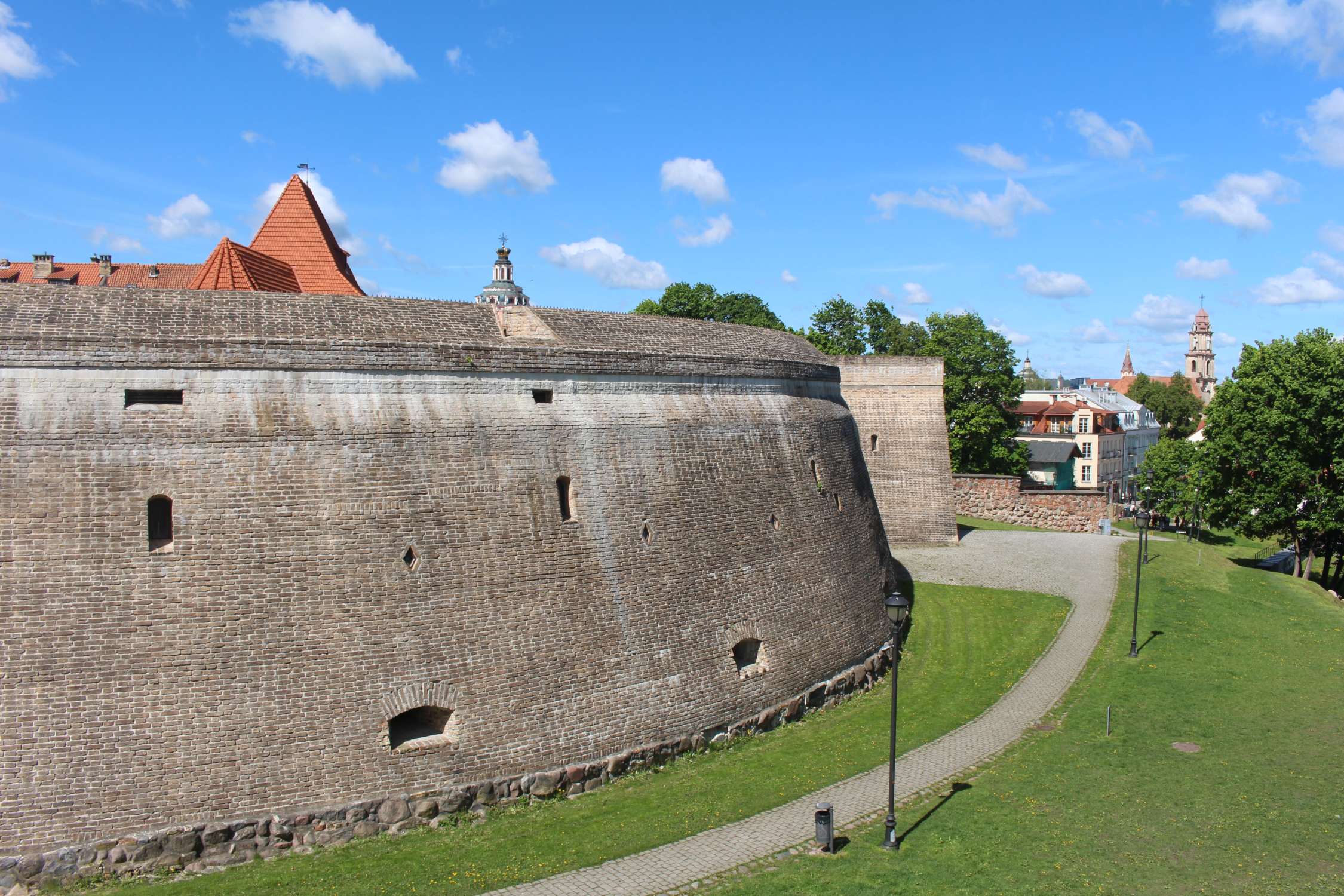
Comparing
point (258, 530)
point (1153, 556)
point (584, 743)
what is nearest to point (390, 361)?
point (258, 530)

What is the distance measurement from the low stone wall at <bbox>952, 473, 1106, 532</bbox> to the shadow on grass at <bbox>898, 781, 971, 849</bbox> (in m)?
27.4

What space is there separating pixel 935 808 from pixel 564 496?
835 centimetres

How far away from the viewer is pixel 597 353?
57.2 feet

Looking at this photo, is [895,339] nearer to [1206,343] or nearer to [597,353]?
[597,353]

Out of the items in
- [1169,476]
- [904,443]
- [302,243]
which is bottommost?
[1169,476]

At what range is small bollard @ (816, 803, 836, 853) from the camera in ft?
44.2

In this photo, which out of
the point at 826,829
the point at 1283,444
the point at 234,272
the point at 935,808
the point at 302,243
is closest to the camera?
the point at 826,829

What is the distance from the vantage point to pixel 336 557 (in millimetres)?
14164

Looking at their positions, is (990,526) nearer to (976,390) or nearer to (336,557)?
(976,390)

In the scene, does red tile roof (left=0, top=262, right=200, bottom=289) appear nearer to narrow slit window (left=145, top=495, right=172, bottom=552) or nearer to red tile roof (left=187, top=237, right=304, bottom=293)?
red tile roof (left=187, top=237, right=304, bottom=293)

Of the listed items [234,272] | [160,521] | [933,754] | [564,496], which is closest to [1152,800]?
[933,754]

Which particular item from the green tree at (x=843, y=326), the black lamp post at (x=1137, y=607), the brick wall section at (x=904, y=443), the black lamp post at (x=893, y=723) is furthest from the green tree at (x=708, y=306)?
the black lamp post at (x=893, y=723)

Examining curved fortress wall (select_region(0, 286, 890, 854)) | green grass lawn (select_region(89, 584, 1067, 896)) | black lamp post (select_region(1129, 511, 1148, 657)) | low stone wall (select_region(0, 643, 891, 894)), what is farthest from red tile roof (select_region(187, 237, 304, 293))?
black lamp post (select_region(1129, 511, 1148, 657))

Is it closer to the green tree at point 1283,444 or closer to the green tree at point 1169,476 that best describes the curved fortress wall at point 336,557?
the green tree at point 1283,444
